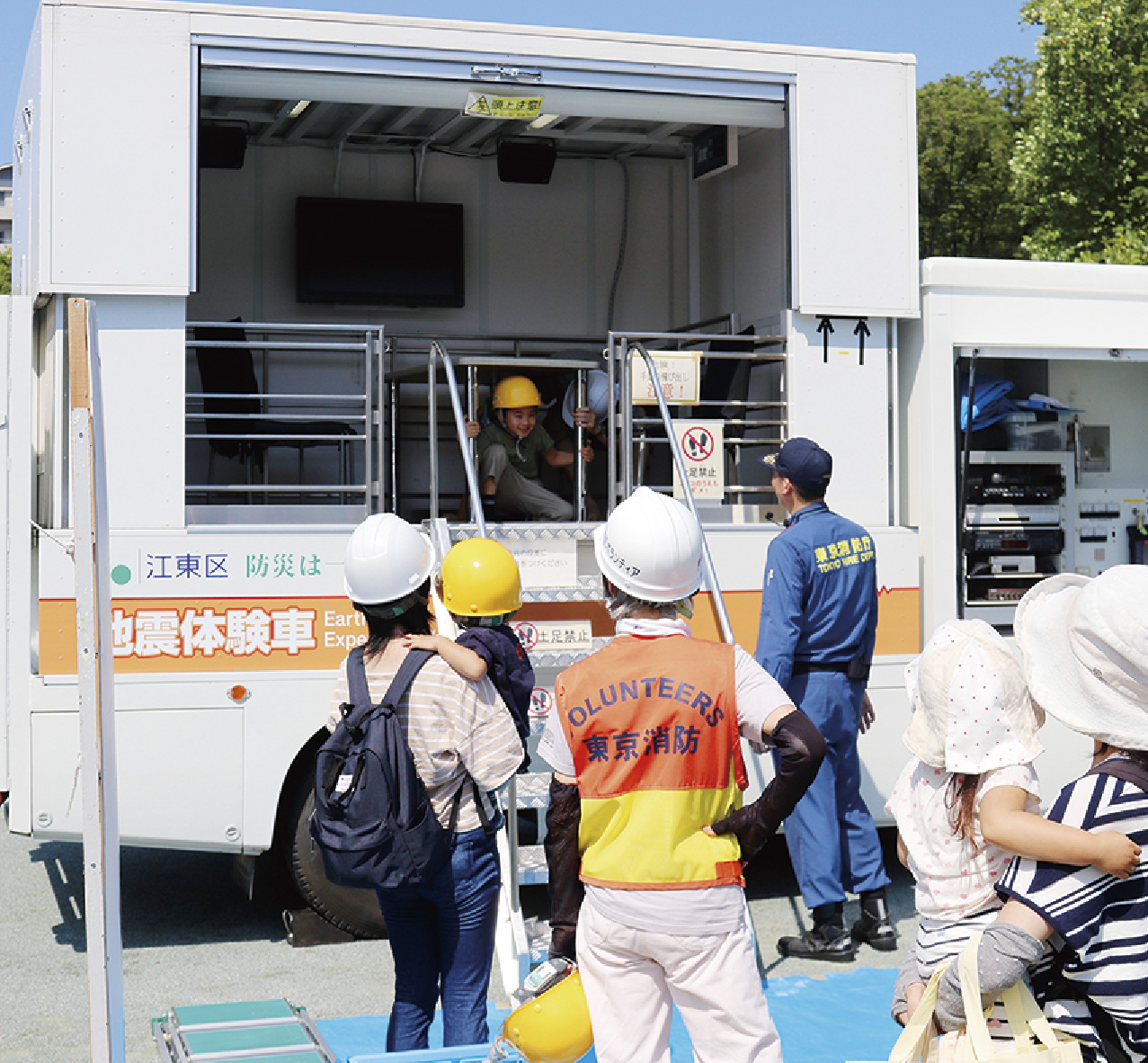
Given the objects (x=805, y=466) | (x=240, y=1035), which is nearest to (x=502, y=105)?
(x=805, y=466)

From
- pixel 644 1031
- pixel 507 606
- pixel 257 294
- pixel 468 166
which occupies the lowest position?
pixel 644 1031

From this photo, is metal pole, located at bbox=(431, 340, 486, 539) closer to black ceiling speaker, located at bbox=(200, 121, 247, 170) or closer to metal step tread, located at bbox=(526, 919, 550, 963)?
metal step tread, located at bbox=(526, 919, 550, 963)

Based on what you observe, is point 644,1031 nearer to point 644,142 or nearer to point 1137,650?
point 1137,650

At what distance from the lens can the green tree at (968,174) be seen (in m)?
24.7

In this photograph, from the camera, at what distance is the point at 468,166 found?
339 inches

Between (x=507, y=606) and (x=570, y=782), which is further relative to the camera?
(x=507, y=606)

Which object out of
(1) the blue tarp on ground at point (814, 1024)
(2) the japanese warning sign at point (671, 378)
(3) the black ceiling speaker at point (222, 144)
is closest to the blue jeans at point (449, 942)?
(1) the blue tarp on ground at point (814, 1024)

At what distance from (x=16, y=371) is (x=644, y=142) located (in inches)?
163

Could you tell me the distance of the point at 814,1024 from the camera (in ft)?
15.5

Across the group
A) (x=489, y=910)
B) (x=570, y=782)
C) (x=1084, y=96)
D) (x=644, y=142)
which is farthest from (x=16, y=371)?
(x=1084, y=96)

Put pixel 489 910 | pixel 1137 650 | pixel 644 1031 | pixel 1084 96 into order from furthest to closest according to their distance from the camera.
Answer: pixel 1084 96 → pixel 489 910 → pixel 644 1031 → pixel 1137 650

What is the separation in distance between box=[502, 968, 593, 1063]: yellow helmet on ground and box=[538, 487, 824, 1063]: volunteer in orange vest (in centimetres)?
6

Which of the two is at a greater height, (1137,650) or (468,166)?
(468,166)

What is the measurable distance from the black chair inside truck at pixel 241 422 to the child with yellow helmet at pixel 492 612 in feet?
9.50
